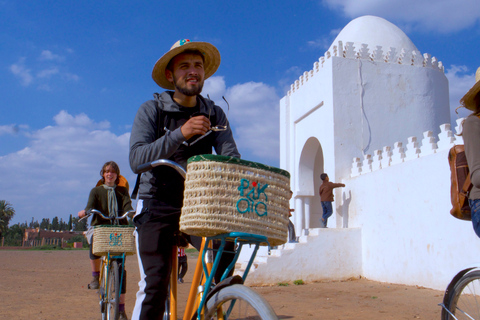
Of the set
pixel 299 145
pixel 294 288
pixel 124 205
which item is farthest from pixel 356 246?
pixel 124 205

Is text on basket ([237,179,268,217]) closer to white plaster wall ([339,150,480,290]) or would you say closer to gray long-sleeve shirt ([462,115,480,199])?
gray long-sleeve shirt ([462,115,480,199])

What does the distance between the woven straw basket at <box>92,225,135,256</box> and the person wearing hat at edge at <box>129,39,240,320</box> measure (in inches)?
76.8

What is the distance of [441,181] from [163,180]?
24.2 ft

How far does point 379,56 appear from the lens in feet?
42.2

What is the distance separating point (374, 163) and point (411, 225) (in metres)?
1.99

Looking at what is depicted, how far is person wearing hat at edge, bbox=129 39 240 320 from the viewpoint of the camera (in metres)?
2.23

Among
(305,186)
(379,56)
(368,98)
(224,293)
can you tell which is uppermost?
(379,56)

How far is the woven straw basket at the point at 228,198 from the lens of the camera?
1.82 metres

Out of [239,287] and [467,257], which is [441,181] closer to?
[467,257]

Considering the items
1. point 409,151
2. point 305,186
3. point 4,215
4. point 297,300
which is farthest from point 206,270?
point 4,215

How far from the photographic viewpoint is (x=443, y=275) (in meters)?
8.35

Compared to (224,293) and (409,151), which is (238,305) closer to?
(224,293)

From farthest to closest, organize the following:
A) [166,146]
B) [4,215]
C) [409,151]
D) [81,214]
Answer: [4,215], [409,151], [81,214], [166,146]

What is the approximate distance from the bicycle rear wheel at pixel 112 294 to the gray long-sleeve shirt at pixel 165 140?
1902 millimetres
